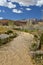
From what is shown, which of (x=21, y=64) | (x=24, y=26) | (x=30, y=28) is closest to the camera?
(x=21, y=64)

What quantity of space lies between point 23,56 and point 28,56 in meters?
0.43

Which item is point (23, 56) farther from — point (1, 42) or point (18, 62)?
point (1, 42)

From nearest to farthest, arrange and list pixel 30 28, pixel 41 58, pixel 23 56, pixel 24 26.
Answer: pixel 41 58
pixel 23 56
pixel 30 28
pixel 24 26

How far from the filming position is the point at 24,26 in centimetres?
5844

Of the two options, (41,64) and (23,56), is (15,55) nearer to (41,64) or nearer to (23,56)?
(23,56)

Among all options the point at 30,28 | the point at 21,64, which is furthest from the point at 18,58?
the point at 30,28

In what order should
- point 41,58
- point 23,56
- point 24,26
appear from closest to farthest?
point 41,58
point 23,56
point 24,26

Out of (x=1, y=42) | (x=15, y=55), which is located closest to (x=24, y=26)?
(x=1, y=42)

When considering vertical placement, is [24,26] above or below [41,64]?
below

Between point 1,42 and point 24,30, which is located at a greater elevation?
point 1,42

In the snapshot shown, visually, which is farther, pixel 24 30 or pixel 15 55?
pixel 24 30

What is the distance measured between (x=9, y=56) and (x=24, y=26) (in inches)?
1599

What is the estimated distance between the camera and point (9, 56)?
18.0 meters

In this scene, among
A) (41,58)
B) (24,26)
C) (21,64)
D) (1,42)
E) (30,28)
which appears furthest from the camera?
(24,26)
